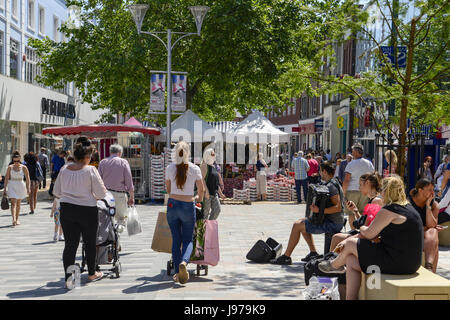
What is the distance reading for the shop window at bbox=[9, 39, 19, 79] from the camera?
107 ft

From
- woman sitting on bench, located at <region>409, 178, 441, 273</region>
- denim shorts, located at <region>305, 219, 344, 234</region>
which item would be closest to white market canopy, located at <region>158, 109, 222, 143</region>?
denim shorts, located at <region>305, 219, 344, 234</region>

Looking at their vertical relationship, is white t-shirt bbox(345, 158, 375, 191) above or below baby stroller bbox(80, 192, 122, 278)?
above

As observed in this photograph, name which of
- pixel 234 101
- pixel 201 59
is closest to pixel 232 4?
pixel 201 59

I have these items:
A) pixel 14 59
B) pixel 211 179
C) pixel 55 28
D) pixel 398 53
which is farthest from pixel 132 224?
pixel 55 28

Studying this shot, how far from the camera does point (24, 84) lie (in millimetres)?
34219

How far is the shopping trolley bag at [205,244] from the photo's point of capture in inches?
346

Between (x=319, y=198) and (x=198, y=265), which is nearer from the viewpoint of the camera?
(x=198, y=265)

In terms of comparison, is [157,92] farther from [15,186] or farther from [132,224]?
[132,224]

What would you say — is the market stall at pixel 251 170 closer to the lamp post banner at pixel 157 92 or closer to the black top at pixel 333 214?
the lamp post banner at pixel 157 92

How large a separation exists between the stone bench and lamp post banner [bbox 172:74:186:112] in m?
17.3

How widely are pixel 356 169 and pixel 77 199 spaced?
642cm

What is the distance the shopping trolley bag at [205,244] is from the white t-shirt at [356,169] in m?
4.65

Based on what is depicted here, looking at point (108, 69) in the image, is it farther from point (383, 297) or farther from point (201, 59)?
point (383, 297)

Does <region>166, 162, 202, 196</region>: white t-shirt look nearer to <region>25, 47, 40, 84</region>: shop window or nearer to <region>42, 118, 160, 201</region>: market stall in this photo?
<region>42, 118, 160, 201</region>: market stall
